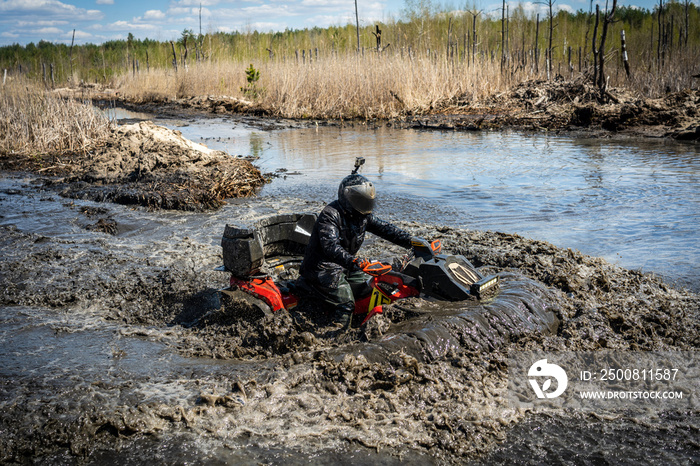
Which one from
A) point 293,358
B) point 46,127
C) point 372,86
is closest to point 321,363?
point 293,358

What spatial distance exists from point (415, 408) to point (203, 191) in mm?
6765

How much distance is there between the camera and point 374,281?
4359mm

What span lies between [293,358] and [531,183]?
7.17 meters

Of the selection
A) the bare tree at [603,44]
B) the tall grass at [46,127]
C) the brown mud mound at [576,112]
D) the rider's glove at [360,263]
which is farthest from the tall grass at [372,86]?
the rider's glove at [360,263]

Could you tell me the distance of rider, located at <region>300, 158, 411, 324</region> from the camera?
414cm

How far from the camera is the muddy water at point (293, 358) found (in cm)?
291

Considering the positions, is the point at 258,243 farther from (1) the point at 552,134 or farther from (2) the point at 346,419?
(1) the point at 552,134

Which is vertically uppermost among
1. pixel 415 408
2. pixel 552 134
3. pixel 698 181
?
pixel 552 134

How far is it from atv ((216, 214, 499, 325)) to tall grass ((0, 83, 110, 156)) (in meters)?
11.3

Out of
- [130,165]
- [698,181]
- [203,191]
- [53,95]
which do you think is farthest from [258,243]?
[53,95]

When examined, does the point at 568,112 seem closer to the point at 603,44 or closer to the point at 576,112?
the point at 576,112

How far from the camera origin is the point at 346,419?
10.2 ft

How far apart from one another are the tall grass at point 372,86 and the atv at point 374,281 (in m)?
16.6

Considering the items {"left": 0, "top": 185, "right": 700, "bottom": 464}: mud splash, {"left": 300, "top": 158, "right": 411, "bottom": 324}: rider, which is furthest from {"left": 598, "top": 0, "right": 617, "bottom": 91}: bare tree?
{"left": 300, "top": 158, "right": 411, "bottom": 324}: rider
